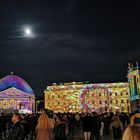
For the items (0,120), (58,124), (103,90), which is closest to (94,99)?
(103,90)

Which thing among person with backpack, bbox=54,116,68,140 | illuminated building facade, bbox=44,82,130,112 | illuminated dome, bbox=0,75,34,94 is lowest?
person with backpack, bbox=54,116,68,140

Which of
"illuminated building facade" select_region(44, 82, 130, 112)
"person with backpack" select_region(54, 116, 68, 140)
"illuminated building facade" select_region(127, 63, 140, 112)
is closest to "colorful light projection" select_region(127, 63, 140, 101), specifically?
"illuminated building facade" select_region(127, 63, 140, 112)

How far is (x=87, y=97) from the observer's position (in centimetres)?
10675

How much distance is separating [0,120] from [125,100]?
86226 millimetres

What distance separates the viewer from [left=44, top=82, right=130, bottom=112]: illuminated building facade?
103188 mm

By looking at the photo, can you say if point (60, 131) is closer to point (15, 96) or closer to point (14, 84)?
point (15, 96)

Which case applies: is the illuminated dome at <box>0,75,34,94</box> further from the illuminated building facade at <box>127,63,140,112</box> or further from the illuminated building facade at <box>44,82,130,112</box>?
the illuminated building facade at <box>127,63,140,112</box>

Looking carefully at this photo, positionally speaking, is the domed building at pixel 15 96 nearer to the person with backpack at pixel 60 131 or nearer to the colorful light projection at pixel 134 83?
the colorful light projection at pixel 134 83

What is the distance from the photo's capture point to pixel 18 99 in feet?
345

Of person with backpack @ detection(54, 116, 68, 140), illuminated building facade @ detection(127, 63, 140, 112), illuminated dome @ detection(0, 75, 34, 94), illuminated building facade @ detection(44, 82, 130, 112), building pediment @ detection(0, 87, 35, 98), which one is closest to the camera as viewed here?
person with backpack @ detection(54, 116, 68, 140)

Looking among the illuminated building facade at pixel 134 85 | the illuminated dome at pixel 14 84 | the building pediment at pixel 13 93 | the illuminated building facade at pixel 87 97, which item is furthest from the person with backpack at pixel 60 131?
the illuminated dome at pixel 14 84

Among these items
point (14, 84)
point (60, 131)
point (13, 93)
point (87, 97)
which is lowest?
point (60, 131)

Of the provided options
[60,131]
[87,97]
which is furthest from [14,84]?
[60,131]

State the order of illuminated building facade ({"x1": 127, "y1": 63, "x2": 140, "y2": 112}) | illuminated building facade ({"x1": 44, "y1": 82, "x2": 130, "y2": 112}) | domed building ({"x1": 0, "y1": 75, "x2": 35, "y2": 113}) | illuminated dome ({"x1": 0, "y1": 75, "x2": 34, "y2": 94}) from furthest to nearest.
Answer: illuminated dome ({"x1": 0, "y1": 75, "x2": 34, "y2": 94}), domed building ({"x1": 0, "y1": 75, "x2": 35, "y2": 113}), illuminated building facade ({"x1": 44, "y1": 82, "x2": 130, "y2": 112}), illuminated building facade ({"x1": 127, "y1": 63, "x2": 140, "y2": 112})
